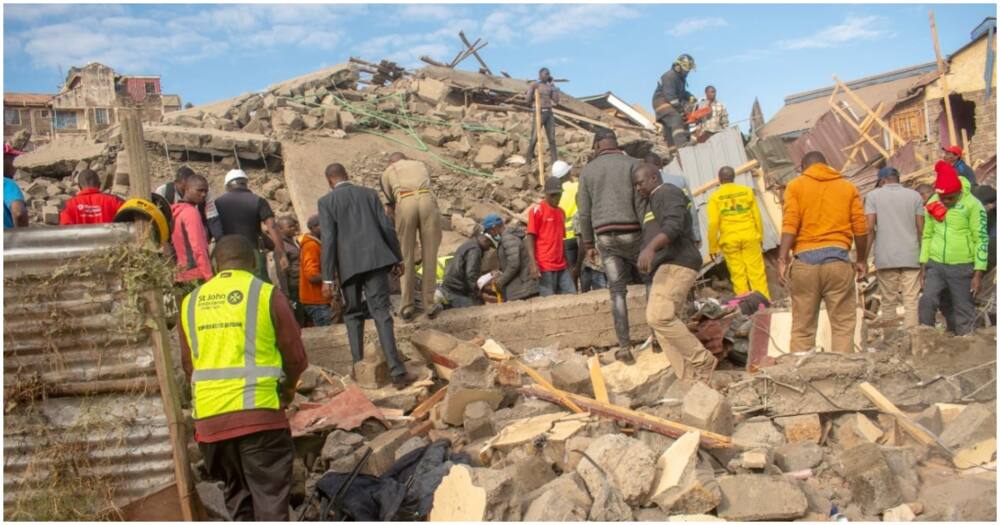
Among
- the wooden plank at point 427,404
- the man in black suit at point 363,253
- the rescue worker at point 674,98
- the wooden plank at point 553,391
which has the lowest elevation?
the wooden plank at point 427,404

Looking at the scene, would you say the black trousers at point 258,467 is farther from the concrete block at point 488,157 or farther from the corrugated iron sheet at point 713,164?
the concrete block at point 488,157

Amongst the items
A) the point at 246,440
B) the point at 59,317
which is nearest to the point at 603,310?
the point at 246,440

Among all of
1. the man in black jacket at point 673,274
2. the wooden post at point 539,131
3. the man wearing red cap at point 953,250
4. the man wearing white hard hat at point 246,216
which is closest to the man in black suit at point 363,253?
the man wearing white hard hat at point 246,216

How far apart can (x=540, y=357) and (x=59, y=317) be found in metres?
4.23

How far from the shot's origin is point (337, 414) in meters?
6.01

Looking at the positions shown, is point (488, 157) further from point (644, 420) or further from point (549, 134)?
point (644, 420)

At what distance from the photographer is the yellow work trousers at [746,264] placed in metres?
9.50

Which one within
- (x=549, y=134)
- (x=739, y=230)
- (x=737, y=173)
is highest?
(x=549, y=134)

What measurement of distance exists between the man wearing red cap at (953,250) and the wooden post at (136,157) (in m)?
6.49

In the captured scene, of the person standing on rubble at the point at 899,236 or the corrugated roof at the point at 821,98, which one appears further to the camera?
the corrugated roof at the point at 821,98

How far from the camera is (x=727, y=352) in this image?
24.3 feet

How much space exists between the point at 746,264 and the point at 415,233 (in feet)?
13.5

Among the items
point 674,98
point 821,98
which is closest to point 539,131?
point 674,98

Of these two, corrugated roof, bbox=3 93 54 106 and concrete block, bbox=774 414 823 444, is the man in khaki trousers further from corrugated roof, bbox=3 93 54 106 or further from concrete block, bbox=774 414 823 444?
corrugated roof, bbox=3 93 54 106
